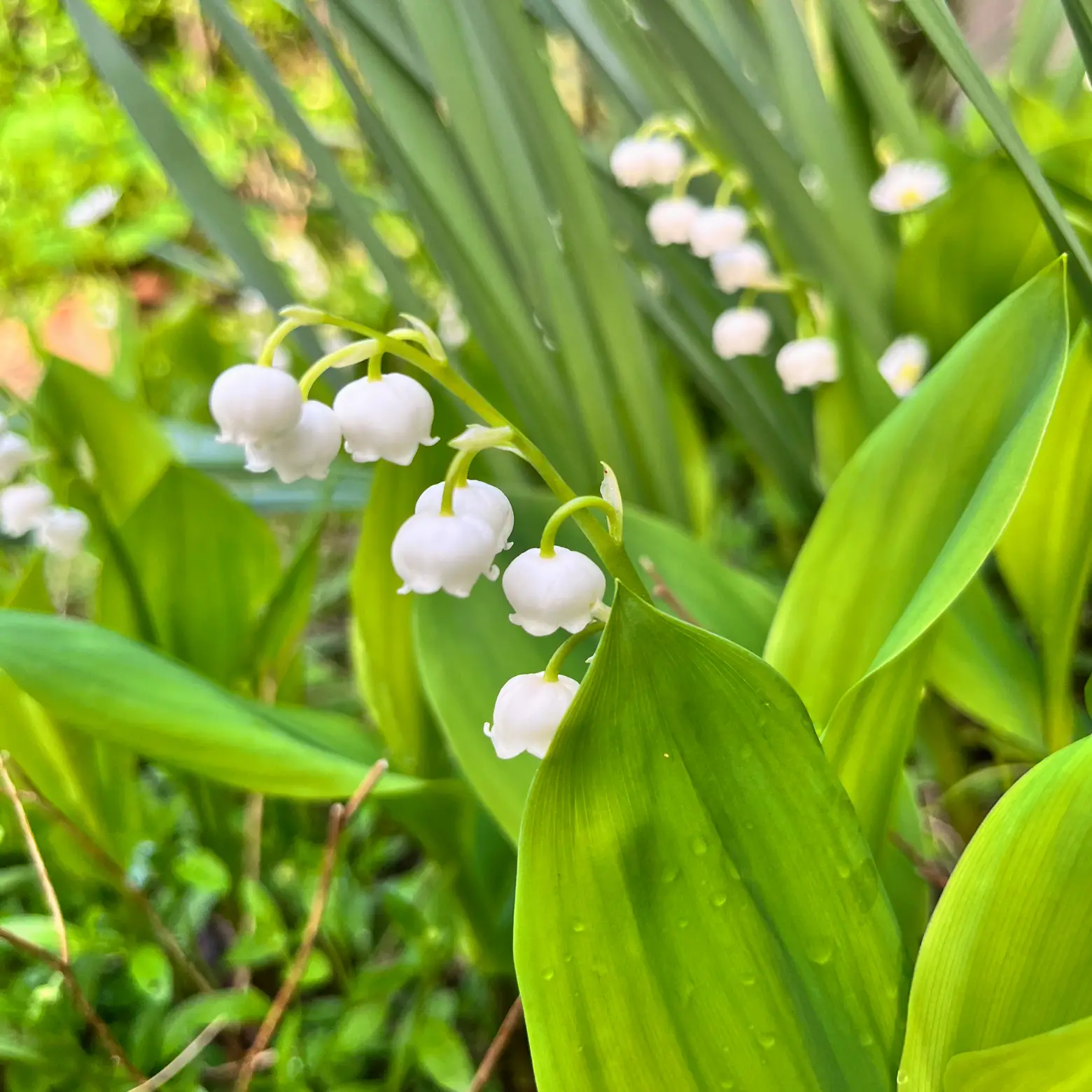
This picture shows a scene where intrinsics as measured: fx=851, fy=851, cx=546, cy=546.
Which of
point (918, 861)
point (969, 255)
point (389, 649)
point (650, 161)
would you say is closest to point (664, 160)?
point (650, 161)

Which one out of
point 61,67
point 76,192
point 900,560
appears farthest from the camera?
point 61,67

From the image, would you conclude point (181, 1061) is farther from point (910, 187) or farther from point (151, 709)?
point (910, 187)

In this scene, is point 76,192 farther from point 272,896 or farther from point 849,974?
point 849,974

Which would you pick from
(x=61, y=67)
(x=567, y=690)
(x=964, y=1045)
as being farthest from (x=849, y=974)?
(x=61, y=67)

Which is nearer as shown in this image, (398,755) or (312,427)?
(312,427)

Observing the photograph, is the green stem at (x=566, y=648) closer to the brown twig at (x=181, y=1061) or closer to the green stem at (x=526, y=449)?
the green stem at (x=526, y=449)

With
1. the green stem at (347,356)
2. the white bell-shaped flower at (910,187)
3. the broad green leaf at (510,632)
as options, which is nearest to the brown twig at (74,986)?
the broad green leaf at (510,632)

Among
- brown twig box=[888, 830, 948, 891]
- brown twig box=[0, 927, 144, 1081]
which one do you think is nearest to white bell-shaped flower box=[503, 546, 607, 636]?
brown twig box=[888, 830, 948, 891]
